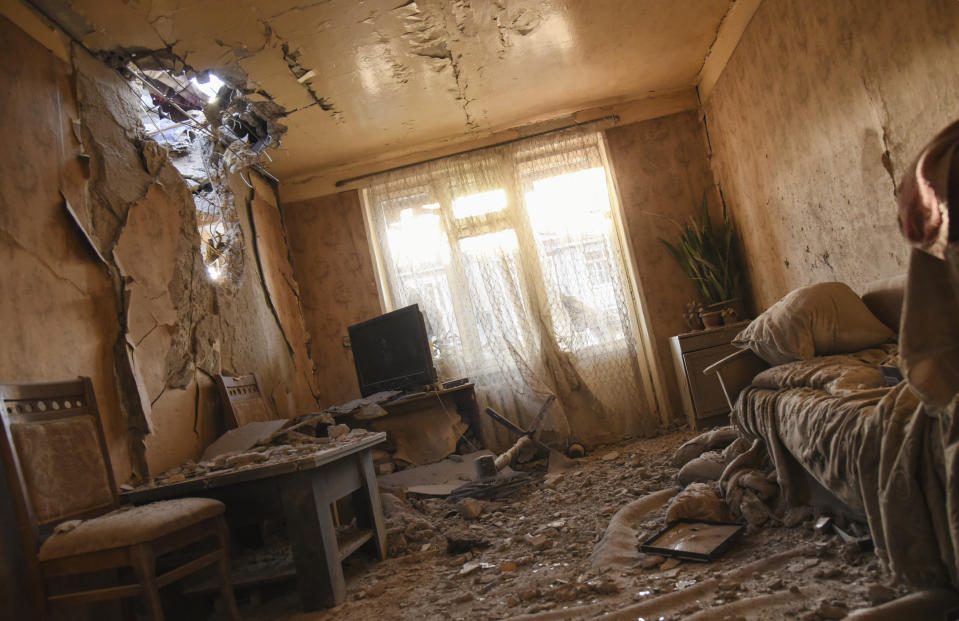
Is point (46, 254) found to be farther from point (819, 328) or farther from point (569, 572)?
point (819, 328)

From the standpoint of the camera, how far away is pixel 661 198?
5020mm

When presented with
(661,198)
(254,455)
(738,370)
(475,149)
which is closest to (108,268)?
(254,455)

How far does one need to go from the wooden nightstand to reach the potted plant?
27 cm

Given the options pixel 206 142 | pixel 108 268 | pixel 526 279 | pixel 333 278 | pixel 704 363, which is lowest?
pixel 704 363

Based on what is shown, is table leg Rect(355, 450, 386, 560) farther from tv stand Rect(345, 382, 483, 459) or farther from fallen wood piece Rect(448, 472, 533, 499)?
tv stand Rect(345, 382, 483, 459)

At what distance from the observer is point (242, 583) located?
90.1 inches

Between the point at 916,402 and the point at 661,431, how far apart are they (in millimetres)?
3572

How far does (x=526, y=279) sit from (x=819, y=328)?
8.91 feet

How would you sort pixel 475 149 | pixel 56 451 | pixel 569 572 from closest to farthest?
1. pixel 56 451
2. pixel 569 572
3. pixel 475 149

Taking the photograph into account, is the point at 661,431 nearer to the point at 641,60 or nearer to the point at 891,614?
the point at 641,60

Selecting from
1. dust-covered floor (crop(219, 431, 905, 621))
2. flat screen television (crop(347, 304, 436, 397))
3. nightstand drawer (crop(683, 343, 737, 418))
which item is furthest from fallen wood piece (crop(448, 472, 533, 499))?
nightstand drawer (crop(683, 343, 737, 418))

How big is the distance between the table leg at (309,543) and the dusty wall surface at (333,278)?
2928 mm

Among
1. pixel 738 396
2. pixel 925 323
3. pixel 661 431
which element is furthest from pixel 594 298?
pixel 925 323

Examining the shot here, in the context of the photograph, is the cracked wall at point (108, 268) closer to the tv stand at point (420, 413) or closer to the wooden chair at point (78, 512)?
the wooden chair at point (78, 512)
